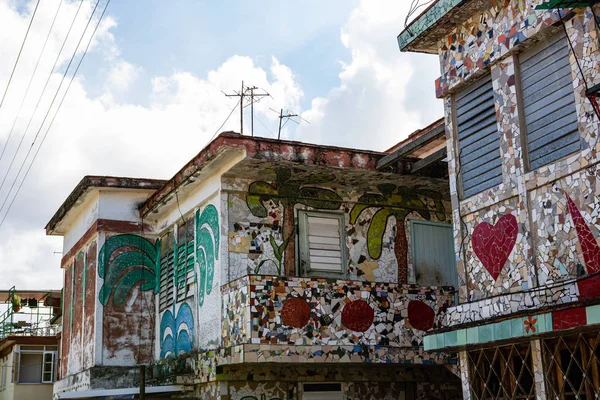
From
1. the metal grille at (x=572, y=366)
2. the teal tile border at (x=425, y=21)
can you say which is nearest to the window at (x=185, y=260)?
the teal tile border at (x=425, y=21)

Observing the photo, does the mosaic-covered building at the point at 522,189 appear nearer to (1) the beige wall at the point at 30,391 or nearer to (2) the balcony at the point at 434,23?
(2) the balcony at the point at 434,23

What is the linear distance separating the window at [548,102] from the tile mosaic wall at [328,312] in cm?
447

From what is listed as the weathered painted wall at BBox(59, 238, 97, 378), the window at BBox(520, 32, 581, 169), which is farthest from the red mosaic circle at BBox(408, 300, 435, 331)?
the weathered painted wall at BBox(59, 238, 97, 378)

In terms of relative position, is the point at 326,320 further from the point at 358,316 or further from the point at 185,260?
the point at 185,260

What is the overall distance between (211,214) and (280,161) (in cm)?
172

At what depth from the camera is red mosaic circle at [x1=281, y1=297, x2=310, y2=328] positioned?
41.2 ft

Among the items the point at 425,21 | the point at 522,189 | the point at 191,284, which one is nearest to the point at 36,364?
the point at 191,284

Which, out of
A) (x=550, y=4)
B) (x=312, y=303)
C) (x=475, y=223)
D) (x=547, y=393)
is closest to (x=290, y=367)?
(x=312, y=303)

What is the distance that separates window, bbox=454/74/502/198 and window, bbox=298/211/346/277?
4270 mm

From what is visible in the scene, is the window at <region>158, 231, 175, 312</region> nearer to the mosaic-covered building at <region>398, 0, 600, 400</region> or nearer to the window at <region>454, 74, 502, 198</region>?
the mosaic-covered building at <region>398, 0, 600, 400</region>

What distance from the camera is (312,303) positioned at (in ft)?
42.1

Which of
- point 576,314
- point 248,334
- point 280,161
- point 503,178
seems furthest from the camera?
point 280,161

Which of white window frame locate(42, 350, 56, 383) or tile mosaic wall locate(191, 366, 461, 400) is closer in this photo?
tile mosaic wall locate(191, 366, 461, 400)

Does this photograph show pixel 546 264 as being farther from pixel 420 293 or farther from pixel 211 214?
pixel 211 214
